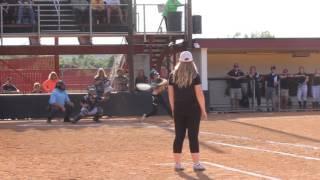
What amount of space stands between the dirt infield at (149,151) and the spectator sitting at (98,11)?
735cm

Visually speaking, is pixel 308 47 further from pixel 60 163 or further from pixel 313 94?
pixel 60 163

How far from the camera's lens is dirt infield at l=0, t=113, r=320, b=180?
A: 927cm

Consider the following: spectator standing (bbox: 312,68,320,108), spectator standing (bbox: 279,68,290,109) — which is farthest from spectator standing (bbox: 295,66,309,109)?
spectator standing (bbox: 279,68,290,109)

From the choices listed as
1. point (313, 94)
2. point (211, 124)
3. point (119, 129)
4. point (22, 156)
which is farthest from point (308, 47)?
point (22, 156)

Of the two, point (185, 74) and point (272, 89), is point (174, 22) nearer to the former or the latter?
point (272, 89)

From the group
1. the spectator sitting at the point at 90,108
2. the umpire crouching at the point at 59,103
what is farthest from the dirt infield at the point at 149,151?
the umpire crouching at the point at 59,103

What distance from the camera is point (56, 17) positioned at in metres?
25.1

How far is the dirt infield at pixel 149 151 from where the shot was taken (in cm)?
927

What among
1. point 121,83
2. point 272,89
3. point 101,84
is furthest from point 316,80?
point 101,84

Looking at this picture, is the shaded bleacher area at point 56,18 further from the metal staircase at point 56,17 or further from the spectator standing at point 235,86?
the spectator standing at point 235,86

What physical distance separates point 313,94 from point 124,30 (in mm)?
8155

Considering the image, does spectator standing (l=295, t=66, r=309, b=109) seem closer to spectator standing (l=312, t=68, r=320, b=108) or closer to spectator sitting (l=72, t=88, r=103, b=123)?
spectator standing (l=312, t=68, r=320, b=108)

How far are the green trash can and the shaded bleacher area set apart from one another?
1613 mm

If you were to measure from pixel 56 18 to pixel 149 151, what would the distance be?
1428 cm
